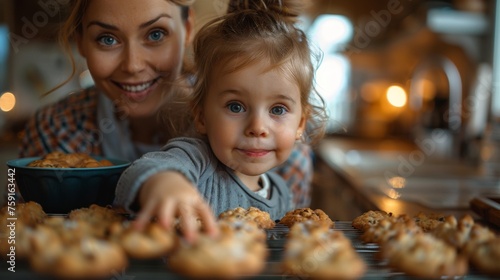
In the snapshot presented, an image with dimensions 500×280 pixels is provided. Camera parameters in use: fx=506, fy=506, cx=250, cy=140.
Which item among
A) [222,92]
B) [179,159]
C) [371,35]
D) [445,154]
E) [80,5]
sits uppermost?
[371,35]

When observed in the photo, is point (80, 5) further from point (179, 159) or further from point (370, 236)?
point (370, 236)

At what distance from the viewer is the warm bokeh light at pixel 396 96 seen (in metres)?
7.04

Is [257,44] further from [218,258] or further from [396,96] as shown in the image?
[396,96]

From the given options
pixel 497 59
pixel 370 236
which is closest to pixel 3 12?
pixel 497 59

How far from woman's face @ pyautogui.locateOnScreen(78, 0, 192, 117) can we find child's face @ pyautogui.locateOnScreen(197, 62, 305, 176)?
28 centimetres

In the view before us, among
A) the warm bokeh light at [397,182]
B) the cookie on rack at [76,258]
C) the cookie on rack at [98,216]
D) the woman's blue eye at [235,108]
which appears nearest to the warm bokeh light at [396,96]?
the warm bokeh light at [397,182]

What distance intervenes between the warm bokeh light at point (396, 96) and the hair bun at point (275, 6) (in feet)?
19.4

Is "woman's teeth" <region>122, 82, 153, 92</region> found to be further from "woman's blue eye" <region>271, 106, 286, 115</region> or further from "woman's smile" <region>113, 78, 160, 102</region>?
"woman's blue eye" <region>271, 106, 286, 115</region>

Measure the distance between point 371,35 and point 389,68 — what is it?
Result: 1.16 meters

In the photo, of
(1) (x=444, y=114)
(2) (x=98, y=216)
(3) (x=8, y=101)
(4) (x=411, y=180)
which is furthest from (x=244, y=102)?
(3) (x=8, y=101)

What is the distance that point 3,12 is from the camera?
192 inches

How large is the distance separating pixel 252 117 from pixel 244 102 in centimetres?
4

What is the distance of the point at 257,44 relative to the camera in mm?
1140

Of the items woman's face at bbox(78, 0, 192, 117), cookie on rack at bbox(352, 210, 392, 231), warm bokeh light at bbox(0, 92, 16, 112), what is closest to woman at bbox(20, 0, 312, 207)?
woman's face at bbox(78, 0, 192, 117)
